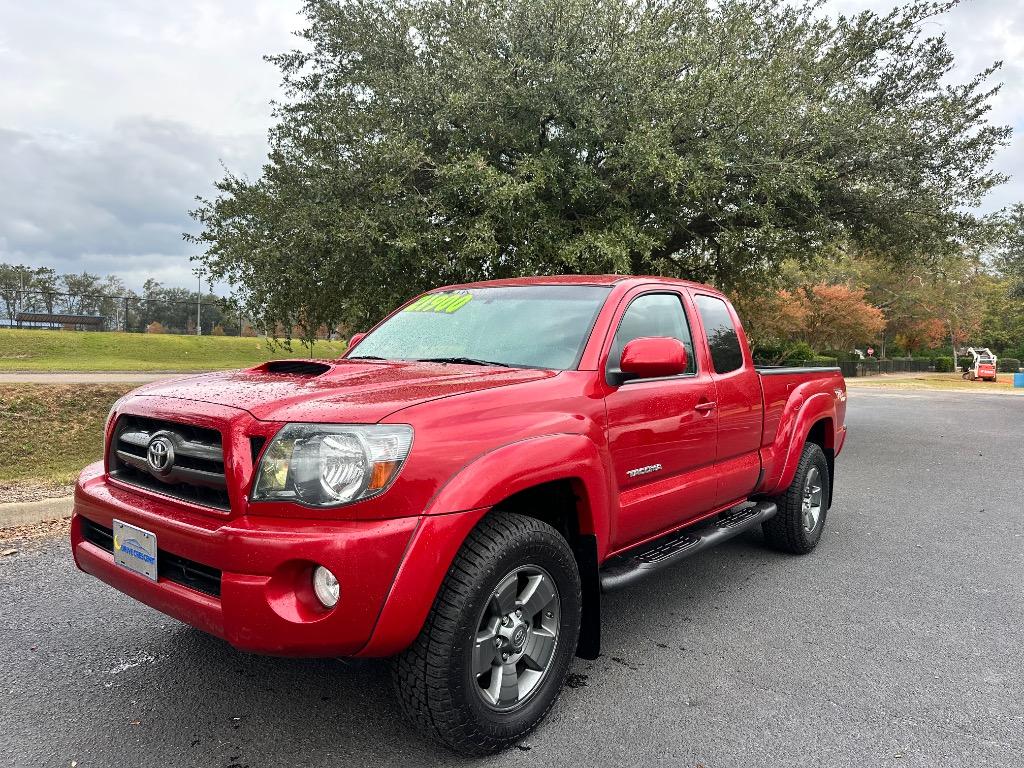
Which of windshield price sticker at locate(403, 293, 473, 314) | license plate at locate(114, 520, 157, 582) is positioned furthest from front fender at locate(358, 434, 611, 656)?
windshield price sticker at locate(403, 293, 473, 314)

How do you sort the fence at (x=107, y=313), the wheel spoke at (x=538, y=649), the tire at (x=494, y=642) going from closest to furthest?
the tire at (x=494, y=642), the wheel spoke at (x=538, y=649), the fence at (x=107, y=313)

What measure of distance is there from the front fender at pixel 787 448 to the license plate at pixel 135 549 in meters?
3.52

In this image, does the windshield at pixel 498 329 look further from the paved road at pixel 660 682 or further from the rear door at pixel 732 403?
the paved road at pixel 660 682

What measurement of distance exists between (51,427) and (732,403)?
9.49 m

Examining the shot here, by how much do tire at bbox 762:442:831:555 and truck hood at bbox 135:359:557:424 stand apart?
274 centimetres

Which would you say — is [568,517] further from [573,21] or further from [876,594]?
[573,21]

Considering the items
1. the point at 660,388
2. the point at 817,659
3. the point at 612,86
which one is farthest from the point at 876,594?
the point at 612,86

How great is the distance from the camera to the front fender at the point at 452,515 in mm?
2311

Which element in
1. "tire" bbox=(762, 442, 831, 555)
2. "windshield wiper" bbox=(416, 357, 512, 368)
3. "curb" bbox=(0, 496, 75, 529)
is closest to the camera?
"windshield wiper" bbox=(416, 357, 512, 368)

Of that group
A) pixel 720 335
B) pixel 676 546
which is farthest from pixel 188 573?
pixel 720 335

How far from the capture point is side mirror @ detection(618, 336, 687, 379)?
10.0 ft

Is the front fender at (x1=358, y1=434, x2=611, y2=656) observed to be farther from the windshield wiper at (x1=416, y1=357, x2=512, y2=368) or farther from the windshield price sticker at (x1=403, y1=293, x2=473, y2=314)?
the windshield price sticker at (x1=403, y1=293, x2=473, y2=314)

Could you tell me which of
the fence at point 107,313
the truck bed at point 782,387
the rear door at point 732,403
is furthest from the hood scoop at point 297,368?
the fence at point 107,313

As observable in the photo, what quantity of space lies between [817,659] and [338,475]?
2.55m
